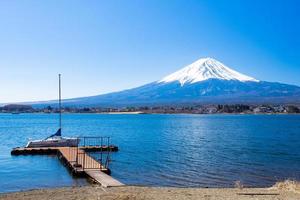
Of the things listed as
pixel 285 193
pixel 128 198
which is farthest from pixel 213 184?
pixel 128 198

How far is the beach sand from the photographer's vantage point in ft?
44.2

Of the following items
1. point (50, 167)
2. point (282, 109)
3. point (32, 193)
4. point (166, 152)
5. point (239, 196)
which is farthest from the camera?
point (282, 109)

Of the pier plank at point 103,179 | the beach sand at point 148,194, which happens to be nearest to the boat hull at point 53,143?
the pier plank at point 103,179

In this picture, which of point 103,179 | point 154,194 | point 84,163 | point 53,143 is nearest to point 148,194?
point 154,194

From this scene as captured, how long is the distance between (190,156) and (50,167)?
9.79 m

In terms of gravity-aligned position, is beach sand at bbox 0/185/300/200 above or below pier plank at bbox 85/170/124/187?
above

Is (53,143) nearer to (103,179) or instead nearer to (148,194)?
(103,179)

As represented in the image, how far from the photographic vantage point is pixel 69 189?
52.4 ft

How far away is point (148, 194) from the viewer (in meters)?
14.2

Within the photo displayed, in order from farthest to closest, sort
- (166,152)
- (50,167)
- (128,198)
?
(166,152) → (50,167) → (128,198)

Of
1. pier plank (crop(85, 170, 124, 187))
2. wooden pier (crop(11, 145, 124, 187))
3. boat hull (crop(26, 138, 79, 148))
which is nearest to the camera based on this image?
pier plank (crop(85, 170, 124, 187))

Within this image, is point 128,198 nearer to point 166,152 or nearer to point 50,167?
point 50,167

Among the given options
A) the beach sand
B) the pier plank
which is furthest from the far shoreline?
the pier plank

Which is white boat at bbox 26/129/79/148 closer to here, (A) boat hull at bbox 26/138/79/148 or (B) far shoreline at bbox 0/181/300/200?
(A) boat hull at bbox 26/138/79/148
